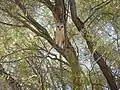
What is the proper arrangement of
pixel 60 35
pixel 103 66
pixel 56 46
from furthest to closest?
pixel 103 66
pixel 56 46
pixel 60 35

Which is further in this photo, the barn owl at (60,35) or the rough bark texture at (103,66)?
the rough bark texture at (103,66)

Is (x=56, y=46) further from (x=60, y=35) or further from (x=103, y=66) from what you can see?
(x=103, y=66)

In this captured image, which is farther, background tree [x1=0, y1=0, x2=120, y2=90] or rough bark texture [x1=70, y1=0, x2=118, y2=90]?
rough bark texture [x1=70, y1=0, x2=118, y2=90]

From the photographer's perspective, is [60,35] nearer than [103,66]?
Yes

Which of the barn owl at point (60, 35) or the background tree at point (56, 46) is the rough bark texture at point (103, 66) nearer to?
the background tree at point (56, 46)

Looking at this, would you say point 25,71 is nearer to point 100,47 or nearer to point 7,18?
point 7,18

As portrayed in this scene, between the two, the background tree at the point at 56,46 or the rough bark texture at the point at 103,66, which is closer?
the background tree at the point at 56,46

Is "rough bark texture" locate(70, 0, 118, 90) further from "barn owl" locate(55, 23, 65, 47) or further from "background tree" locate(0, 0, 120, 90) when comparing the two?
"barn owl" locate(55, 23, 65, 47)

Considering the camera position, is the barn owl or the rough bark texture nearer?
the barn owl

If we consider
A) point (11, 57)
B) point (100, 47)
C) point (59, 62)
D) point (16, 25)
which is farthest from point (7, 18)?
point (100, 47)

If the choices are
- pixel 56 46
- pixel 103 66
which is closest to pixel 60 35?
pixel 56 46

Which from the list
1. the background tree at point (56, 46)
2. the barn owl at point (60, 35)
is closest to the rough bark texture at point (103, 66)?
the background tree at point (56, 46)

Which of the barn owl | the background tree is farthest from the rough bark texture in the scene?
the barn owl

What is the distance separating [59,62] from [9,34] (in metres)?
0.77
